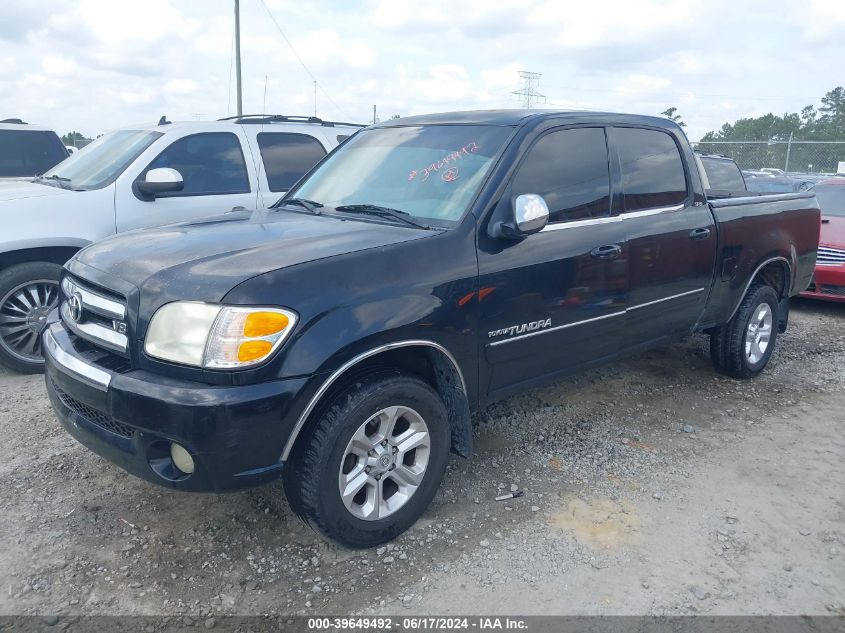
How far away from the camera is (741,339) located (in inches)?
205

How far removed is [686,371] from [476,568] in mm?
3327

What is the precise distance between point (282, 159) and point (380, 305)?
3872 millimetres

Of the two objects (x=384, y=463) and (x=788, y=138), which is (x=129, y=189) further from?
(x=788, y=138)

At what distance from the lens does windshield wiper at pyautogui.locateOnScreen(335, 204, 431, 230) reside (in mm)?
3380

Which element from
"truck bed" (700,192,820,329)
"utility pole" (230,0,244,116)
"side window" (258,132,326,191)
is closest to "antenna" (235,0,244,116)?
"utility pole" (230,0,244,116)

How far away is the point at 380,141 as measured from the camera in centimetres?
423

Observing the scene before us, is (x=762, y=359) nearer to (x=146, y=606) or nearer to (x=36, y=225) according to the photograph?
(x=146, y=606)

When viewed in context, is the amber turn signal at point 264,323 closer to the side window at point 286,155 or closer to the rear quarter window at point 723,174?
the side window at point 286,155

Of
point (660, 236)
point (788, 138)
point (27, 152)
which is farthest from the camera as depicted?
point (788, 138)

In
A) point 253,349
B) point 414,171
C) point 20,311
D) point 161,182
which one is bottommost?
point 20,311

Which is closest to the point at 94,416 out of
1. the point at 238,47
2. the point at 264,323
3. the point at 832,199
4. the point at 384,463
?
the point at 264,323

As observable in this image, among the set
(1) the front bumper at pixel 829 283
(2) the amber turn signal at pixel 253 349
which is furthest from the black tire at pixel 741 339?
(2) the amber turn signal at pixel 253 349

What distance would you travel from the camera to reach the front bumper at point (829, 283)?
7699 millimetres

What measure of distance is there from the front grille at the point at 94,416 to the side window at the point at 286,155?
11.2ft
